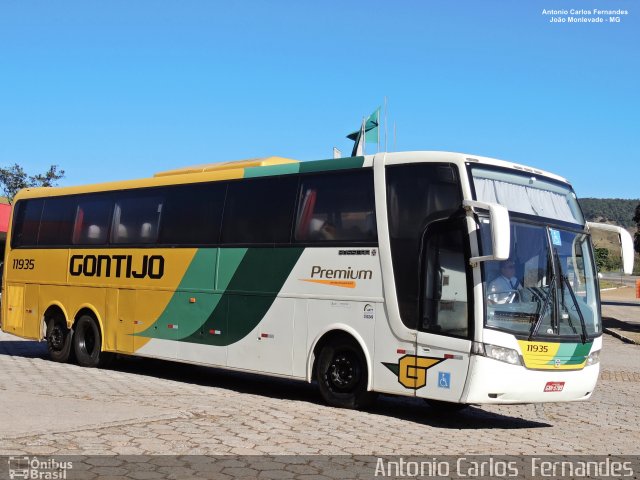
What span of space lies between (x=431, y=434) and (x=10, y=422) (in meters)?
4.44

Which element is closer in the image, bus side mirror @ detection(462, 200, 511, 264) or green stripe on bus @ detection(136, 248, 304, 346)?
bus side mirror @ detection(462, 200, 511, 264)

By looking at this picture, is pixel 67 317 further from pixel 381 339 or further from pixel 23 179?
pixel 23 179

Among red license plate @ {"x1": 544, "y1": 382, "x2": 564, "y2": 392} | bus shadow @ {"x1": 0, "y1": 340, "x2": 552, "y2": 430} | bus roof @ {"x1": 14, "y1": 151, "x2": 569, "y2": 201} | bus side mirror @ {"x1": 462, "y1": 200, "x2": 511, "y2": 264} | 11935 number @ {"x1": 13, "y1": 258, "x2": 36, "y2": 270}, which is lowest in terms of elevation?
bus shadow @ {"x1": 0, "y1": 340, "x2": 552, "y2": 430}

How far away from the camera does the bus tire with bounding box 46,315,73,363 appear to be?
52.9 feet

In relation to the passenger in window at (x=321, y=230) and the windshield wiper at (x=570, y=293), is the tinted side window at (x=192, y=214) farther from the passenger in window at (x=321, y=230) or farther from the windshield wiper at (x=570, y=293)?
the windshield wiper at (x=570, y=293)

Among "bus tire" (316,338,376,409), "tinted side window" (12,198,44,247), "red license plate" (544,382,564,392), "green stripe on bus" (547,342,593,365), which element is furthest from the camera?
"tinted side window" (12,198,44,247)

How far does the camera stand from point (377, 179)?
11000 millimetres

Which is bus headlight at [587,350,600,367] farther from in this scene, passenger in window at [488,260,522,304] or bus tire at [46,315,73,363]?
bus tire at [46,315,73,363]

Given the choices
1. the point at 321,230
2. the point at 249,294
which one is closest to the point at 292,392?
the point at 249,294

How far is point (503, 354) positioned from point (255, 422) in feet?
9.73

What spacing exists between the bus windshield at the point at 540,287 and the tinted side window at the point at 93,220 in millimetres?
8242

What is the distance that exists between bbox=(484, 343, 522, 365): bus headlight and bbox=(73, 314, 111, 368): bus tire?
27.6 feet

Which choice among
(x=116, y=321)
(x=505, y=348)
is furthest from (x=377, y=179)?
(x=116, y=321)

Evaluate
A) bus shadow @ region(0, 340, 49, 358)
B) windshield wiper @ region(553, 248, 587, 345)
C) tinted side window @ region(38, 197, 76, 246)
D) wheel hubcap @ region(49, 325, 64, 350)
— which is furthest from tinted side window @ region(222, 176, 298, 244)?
bus shadow @ region(0, 340, 49, 358)
